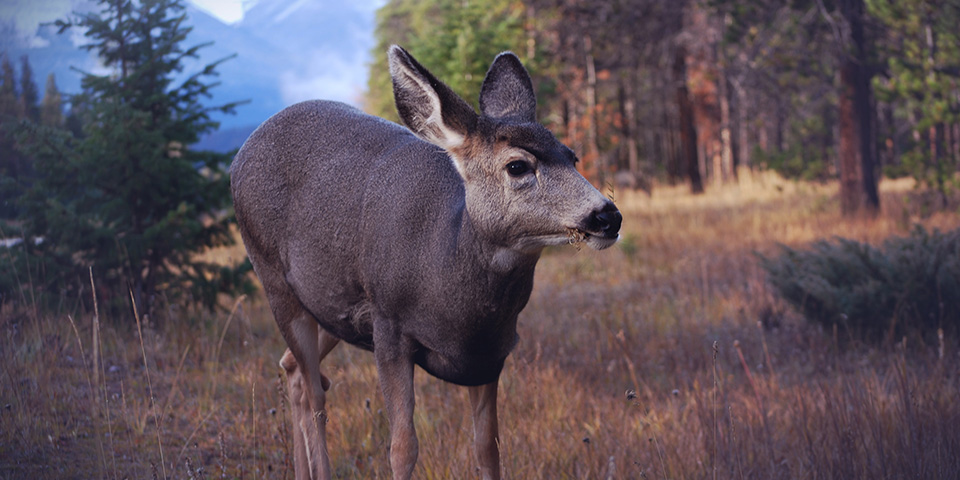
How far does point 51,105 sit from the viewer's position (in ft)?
26.1

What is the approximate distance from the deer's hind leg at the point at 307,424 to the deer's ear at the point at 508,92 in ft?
5.48

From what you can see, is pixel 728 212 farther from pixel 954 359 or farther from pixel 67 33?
pixel 67 33

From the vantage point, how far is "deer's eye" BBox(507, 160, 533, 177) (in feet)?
9.41

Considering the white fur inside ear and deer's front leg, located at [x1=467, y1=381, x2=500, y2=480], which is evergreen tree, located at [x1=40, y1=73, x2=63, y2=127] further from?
deer's front leg, located at [x1=467, y1=381, x2=500, y2=480]

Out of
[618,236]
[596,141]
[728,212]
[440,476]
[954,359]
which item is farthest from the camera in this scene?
[596,141]

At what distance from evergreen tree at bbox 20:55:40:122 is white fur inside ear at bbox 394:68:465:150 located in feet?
19.3

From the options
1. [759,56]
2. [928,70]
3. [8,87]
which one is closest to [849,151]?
[759,56]

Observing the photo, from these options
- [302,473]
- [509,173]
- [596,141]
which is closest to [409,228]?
[509,173]

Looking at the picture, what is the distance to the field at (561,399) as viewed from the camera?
3.68 meters

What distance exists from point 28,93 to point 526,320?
5.65 meters

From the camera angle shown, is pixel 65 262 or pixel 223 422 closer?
pixel 223 422

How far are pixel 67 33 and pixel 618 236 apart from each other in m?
6.61

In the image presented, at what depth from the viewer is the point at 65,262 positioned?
667 centimetres

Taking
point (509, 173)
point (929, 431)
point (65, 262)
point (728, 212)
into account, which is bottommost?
point (728, 212)
